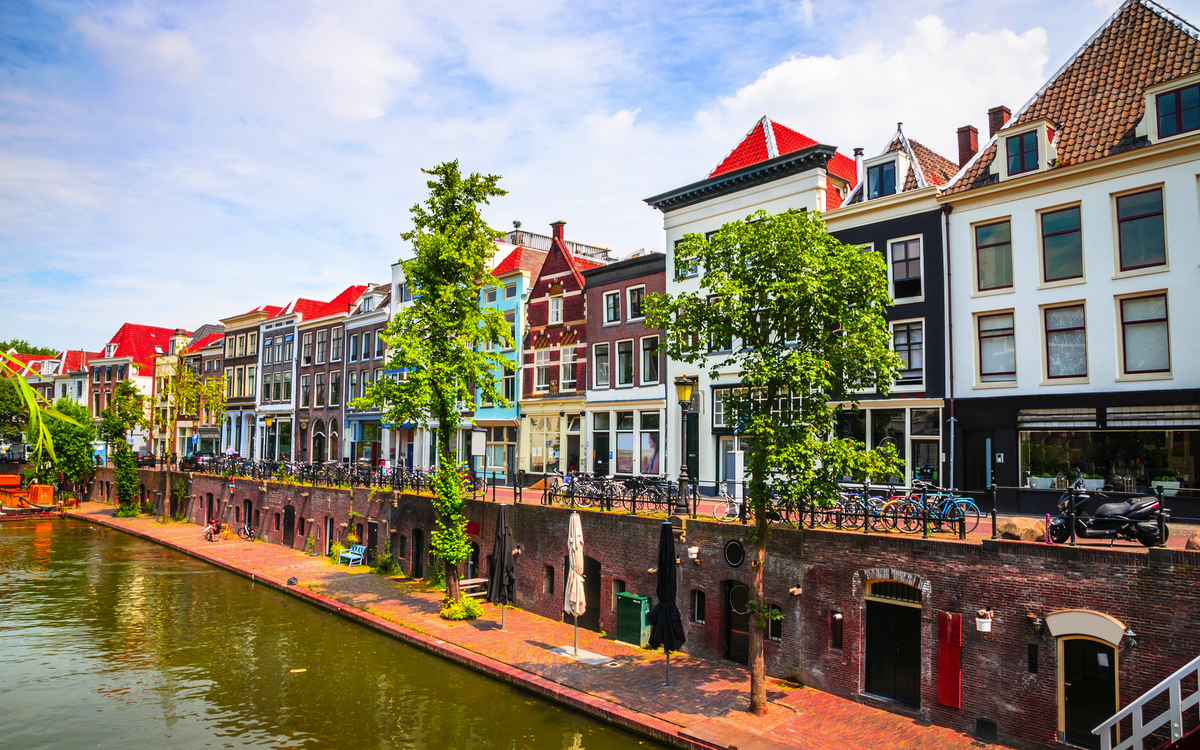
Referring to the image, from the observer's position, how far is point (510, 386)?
42219 mm

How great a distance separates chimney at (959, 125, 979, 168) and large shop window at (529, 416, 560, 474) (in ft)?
72.2

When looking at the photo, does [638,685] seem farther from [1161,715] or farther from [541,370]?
[541,370]

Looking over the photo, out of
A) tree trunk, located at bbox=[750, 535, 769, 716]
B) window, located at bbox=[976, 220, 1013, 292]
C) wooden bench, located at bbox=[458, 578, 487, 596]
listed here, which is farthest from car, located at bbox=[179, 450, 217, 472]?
window, located at bbox=[976, 220, 1013, 292]

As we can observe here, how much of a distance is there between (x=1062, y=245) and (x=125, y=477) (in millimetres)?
59169

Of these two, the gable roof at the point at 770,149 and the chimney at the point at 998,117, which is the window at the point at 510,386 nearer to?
the gable roof at the point at 770,149

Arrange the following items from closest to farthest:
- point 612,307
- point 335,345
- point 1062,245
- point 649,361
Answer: point 1062,245
point 649,361
point 612,307
point 335,345

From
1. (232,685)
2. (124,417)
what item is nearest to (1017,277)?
(232,685)

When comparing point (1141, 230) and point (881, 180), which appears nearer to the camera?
point (1141, 230)

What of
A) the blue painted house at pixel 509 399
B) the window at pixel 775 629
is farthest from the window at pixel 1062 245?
the blue painted house at pixel 509 399

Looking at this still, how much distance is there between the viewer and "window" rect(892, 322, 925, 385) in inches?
955

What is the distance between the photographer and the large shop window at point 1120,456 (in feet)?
63.4

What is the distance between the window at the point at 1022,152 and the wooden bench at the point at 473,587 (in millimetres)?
20851

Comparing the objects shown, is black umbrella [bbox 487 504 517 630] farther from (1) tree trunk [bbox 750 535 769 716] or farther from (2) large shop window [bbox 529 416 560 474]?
(2) large shop window [bbox 529 416 560 474]

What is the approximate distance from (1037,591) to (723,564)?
286 inches
